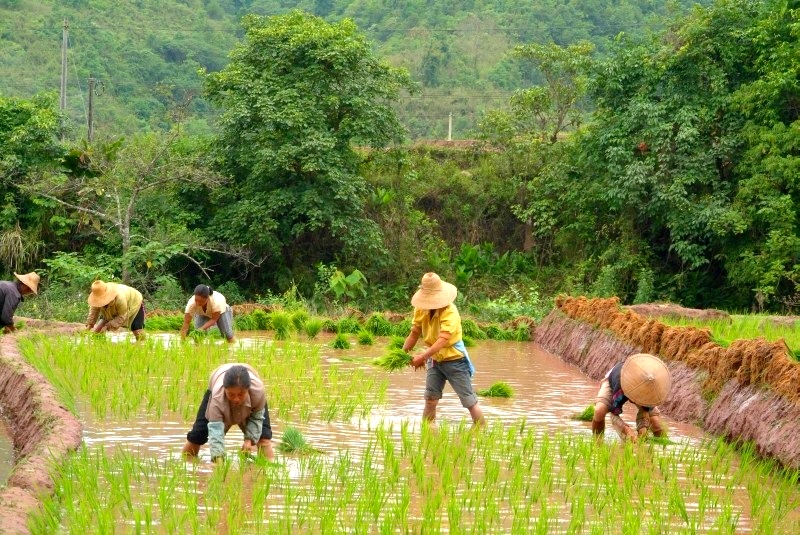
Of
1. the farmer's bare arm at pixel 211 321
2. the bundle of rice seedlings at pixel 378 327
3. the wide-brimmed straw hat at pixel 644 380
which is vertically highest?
the wide-brimmed straw hat at pixel 644 380

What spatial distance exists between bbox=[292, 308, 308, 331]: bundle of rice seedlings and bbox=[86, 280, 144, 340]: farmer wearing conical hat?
3655 millimetres

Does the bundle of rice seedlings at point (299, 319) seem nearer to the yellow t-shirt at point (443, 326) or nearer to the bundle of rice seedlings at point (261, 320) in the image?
the bundle of rice seedlings at point (261, 320)

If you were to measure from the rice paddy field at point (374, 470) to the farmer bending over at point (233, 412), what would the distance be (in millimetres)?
148

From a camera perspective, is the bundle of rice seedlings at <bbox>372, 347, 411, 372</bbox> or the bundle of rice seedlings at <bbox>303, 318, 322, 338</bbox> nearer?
the bundle of rice seedlings at <bbox>372, 347, 411, 372</bbox>

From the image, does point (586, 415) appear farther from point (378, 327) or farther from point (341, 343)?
point (378, 327)

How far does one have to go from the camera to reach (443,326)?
8.33 m

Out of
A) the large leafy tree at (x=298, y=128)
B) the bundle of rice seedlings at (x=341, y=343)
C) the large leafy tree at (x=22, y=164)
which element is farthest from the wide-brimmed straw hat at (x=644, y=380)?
the large leafy tree at (x=22, y=164)

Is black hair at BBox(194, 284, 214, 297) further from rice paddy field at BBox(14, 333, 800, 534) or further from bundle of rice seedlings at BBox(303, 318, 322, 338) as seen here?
bundle of rice seedlings at BBox(303, 318, 322, 338)

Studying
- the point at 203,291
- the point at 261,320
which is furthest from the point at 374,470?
the point at 261,320

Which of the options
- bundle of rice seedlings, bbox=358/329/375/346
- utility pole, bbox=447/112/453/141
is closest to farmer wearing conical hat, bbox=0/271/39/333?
bundle of rice seedlings, bbox=358/329/375/346

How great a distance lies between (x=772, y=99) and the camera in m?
19.6

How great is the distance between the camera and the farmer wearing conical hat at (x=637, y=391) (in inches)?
299

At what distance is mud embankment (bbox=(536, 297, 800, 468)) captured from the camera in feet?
25.1

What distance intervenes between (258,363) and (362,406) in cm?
215
